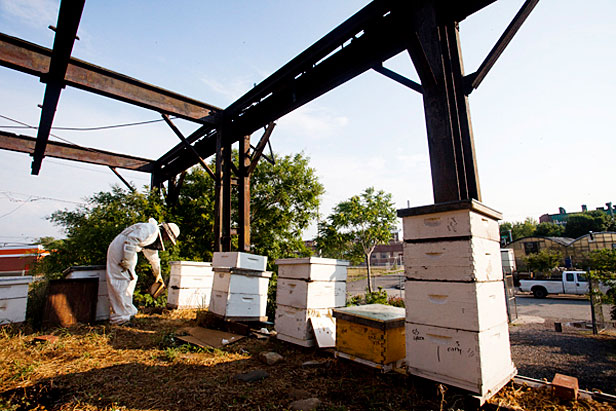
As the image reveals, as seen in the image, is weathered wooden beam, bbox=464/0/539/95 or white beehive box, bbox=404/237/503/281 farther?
weathered wooden beam, bbox=464/0/539/95

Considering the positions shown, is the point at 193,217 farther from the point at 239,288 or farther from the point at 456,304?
the point at 456,304

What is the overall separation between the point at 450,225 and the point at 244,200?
5171mm

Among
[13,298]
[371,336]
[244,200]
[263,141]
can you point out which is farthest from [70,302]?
[371,336]

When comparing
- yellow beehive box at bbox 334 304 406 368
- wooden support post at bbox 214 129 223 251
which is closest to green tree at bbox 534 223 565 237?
wooden support post at bbox 214 129 223 251

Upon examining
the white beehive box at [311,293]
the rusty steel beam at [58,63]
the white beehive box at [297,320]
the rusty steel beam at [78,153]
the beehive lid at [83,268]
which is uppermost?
the rusty steel beam at [78,153]

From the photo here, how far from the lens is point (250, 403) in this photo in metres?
2.63

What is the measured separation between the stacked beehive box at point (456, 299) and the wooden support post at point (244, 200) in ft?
15.2

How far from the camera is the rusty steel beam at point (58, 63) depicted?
10.8 feet

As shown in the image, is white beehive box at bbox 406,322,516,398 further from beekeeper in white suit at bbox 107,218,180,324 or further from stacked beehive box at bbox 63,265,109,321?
stacked beehive box at bbox 63,265,109,321

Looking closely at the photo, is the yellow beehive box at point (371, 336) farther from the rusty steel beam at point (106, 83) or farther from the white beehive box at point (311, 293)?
the rusty steel beam at point (106, 83)

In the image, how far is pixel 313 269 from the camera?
14.1 feet

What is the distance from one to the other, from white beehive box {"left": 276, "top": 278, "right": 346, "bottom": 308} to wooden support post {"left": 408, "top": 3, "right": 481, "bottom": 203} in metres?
2.03

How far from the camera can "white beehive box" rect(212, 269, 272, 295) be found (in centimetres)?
506

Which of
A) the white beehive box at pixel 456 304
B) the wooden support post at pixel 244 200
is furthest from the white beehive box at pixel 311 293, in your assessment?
the wooden support post at pixel 244 200
